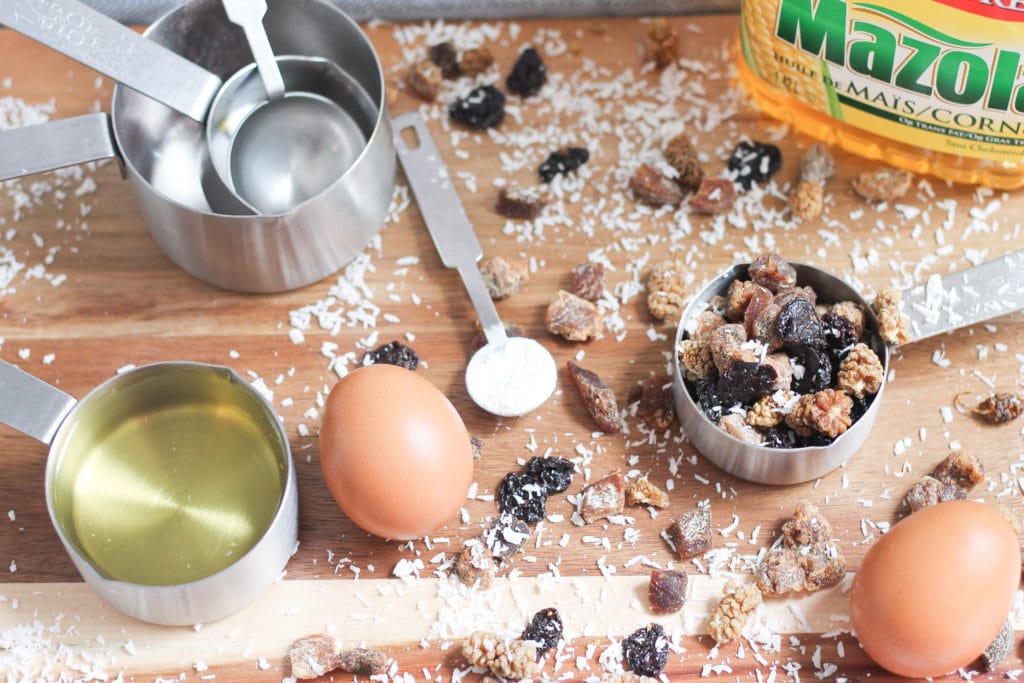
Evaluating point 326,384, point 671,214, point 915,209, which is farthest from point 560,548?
point 915,209

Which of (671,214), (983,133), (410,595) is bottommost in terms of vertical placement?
(410,595)

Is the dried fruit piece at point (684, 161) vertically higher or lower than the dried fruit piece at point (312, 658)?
higher

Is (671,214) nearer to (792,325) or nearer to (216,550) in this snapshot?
(792,325)

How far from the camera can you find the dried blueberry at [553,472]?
4.20ft

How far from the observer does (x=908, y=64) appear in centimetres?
135

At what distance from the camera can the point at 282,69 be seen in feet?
4.96

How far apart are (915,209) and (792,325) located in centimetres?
35

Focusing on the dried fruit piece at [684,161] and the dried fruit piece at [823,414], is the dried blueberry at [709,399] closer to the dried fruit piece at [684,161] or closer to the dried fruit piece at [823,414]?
the dried fruit piece at [823,414]

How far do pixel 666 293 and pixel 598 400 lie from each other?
17cm

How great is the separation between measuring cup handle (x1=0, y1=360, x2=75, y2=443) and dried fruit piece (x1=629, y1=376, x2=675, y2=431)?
0.65 meters

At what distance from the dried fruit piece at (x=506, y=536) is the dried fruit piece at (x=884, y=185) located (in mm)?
635

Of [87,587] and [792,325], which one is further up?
[792,325]

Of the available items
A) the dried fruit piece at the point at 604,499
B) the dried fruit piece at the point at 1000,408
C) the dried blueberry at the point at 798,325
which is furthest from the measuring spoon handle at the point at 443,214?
the dried fruit piece at the point at 1000,408

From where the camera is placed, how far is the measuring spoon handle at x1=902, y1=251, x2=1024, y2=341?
4.24ft
